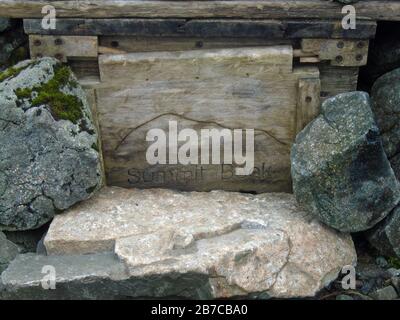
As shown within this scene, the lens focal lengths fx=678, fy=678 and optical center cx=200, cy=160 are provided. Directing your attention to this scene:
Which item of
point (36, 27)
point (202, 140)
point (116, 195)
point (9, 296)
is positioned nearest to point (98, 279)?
point (9, 296)

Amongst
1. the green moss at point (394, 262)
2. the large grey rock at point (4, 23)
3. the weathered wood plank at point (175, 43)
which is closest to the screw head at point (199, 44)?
the weathered wood plank at point (175, 43)

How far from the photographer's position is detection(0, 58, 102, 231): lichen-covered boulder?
5469mm

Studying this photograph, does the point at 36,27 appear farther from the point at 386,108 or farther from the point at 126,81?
the point at 386,108

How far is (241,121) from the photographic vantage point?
19.4ft

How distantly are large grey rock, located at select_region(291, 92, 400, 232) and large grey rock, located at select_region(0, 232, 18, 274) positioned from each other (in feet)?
7.79

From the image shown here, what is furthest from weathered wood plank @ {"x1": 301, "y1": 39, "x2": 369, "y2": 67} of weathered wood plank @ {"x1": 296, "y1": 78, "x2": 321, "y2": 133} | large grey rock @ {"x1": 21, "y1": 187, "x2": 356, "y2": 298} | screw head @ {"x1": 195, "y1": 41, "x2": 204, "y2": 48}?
large grey rock @ {"x1": 21, "y1": 187, "x2": 356, "y2": 298}

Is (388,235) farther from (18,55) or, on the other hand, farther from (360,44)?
(18,55)

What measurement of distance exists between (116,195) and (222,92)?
1.29 meters

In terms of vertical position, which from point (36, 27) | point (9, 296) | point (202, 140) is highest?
point (36, 27)

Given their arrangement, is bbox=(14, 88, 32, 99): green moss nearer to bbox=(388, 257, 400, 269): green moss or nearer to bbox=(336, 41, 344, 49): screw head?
bbox=(336, 41, 344, 49): screw head

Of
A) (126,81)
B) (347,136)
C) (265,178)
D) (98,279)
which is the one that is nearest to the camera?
(98,279)

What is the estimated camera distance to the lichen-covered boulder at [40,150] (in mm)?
5469

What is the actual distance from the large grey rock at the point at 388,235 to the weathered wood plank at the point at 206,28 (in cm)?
152

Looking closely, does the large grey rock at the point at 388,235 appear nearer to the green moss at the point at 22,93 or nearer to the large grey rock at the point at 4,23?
the green moss at the point at 22,93
